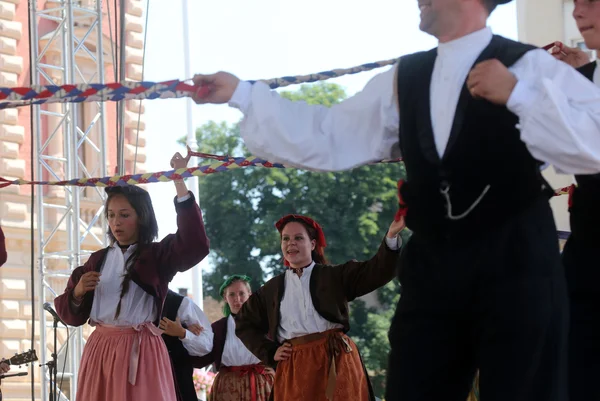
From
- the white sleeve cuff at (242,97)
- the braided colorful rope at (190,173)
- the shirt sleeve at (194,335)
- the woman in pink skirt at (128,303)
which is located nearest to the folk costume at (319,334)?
the woman in pink skirt at (128,303)

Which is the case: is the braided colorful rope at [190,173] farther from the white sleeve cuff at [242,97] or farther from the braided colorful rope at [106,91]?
the white sleeve cuff at [242,97]

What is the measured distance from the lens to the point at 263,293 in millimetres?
6258

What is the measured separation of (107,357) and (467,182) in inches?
129

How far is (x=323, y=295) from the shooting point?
5.87 metres

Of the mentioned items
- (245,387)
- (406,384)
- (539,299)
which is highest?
(539,299)

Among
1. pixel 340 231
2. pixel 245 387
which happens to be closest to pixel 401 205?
pixel 245 387

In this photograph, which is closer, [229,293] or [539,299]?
[539,299]

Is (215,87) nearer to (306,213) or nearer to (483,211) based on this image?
(483,211)

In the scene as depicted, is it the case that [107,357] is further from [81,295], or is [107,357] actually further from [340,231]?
[340,231]

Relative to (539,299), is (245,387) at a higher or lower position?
lower

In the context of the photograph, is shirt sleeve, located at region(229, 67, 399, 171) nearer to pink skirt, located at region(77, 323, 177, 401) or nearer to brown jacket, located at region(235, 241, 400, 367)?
brown jacket, located at region(235, 241, 400, 367)

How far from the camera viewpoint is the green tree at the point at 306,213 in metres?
30.0

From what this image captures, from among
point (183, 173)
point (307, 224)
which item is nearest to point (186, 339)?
point (307, 224)

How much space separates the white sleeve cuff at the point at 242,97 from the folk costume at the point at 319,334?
2791 mm
